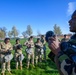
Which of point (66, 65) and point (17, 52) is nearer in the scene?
point (66, 65)

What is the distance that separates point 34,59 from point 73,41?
17672 millimetres

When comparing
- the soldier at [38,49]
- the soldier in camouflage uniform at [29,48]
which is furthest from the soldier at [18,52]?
the soldier at [38,49]

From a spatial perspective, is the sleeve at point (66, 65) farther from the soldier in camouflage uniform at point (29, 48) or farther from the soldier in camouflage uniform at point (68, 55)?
the soldier in camouflage uniform at point (29, 48)

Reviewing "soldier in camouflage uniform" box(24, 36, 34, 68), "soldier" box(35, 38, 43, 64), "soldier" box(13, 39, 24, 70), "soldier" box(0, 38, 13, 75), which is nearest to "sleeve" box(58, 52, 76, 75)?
"soldier" box(0, 38, 13, 75)

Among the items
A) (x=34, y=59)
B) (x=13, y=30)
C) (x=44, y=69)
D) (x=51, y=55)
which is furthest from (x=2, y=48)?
(x=13, y=30)

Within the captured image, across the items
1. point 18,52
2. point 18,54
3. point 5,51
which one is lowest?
point 18,54

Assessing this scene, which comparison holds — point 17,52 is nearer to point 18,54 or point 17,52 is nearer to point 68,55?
point 18,54

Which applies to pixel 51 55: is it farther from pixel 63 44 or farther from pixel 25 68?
pixel 25 68

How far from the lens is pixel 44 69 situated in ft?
55.4

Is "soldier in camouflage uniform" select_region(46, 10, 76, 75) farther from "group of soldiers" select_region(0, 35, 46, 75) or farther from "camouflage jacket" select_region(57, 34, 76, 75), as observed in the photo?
"group of soldiers" select_region(0, 35, 46, 75)

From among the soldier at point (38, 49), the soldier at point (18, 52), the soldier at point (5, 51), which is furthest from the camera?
the soldier at point (38, 49)

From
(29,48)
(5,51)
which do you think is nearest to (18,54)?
(29,48)

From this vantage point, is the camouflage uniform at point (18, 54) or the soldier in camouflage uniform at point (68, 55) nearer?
the soldier in camouflage uniform at point (68, 55)

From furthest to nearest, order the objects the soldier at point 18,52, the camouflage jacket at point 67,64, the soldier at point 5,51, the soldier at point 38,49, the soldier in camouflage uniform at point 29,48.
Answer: the soldier at point 38,49
the soldier in camouflage uniform at point 29,48
the soldier at point 18,52
the soldier at point 5,51
the camouflage jacket at point 67,64
